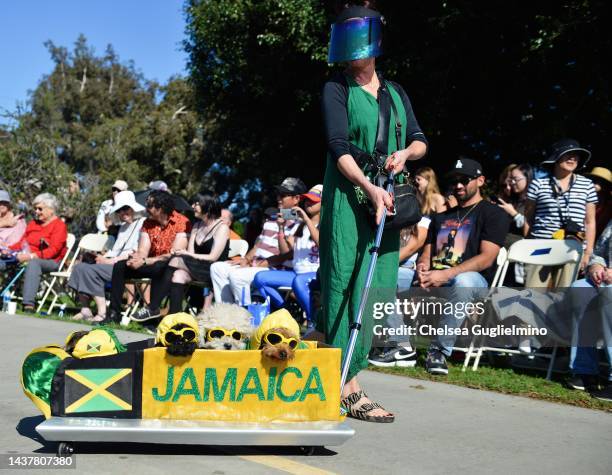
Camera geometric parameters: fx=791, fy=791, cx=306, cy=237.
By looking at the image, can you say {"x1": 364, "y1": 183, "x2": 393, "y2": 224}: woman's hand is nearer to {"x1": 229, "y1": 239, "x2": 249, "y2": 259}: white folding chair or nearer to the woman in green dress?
the woman in green dress

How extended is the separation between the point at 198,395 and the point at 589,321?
360 centimetres

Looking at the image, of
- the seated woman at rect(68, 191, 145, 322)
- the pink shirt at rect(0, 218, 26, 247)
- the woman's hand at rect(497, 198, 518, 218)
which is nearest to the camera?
the woman's hand at rect(497, 198, 518, 218)

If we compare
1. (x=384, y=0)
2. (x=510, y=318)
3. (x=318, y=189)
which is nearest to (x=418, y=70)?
(x=384, y=0)

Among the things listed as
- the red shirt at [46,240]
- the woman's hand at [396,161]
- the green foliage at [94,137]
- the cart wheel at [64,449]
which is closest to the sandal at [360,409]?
the woman's hand at [396,161]

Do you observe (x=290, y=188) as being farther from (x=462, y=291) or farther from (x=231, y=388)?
(x=231, y=388)

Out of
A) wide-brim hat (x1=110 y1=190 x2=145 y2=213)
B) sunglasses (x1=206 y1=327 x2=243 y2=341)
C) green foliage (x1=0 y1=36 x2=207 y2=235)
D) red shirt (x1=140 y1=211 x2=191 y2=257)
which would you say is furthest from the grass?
green foliage (x1=0 y1=36 x2=207 y2=235)

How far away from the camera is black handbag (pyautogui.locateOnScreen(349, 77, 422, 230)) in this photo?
4363 millimetres

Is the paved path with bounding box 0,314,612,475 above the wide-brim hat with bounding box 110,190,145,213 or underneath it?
underneath

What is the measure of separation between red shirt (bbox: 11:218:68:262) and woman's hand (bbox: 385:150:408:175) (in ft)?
28.2

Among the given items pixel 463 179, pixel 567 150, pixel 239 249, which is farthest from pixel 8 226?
pixel 567 150

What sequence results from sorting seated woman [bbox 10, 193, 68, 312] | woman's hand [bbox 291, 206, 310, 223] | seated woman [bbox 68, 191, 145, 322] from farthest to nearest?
seated woman [bbox 10, 193, 68, 312]
seated woman [bbox 68, 191, 145, 322]
woman's hand [bbox 291, 206, 310, 223]

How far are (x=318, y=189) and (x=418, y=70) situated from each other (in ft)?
24.9

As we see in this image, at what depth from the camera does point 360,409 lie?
4520 millimetres

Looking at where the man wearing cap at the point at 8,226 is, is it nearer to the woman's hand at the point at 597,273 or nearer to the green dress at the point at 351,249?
the green dress at the point at 351,249
